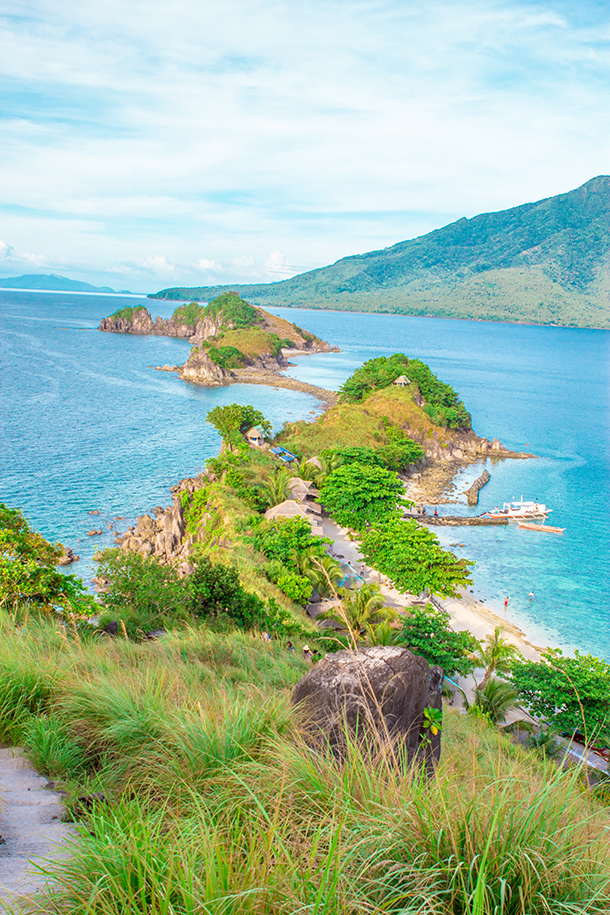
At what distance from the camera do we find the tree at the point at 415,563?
2183cm

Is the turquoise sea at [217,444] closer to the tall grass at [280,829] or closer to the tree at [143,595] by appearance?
the tree at [143,595]

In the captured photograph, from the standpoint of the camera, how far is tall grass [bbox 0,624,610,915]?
2.10m

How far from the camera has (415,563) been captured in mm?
22281

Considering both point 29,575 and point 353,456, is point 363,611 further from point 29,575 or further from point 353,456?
point 353,456

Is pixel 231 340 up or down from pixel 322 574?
up

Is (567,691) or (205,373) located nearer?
(567,691)

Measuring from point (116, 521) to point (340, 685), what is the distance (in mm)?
29527

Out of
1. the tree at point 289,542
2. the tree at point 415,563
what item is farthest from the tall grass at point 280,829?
the tree at point 289,542

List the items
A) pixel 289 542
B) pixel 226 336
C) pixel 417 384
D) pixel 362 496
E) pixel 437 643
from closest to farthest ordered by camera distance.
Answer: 1. pixel 437 643
2. pixel 289 542
3. pixel 362 496
4. pixel 417 384
5. pixel 226 336

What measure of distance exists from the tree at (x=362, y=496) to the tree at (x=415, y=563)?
14.7 feet

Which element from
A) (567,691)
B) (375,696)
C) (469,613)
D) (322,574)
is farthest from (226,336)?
(375,696)

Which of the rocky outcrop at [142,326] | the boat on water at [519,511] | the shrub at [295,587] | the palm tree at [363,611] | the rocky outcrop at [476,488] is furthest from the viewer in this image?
the rocky outcrop at [142,326]

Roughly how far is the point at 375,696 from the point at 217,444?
4721 cm

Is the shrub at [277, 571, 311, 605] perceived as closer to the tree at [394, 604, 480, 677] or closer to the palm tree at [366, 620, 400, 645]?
the palm tree at [366, 620, 400, 645]
